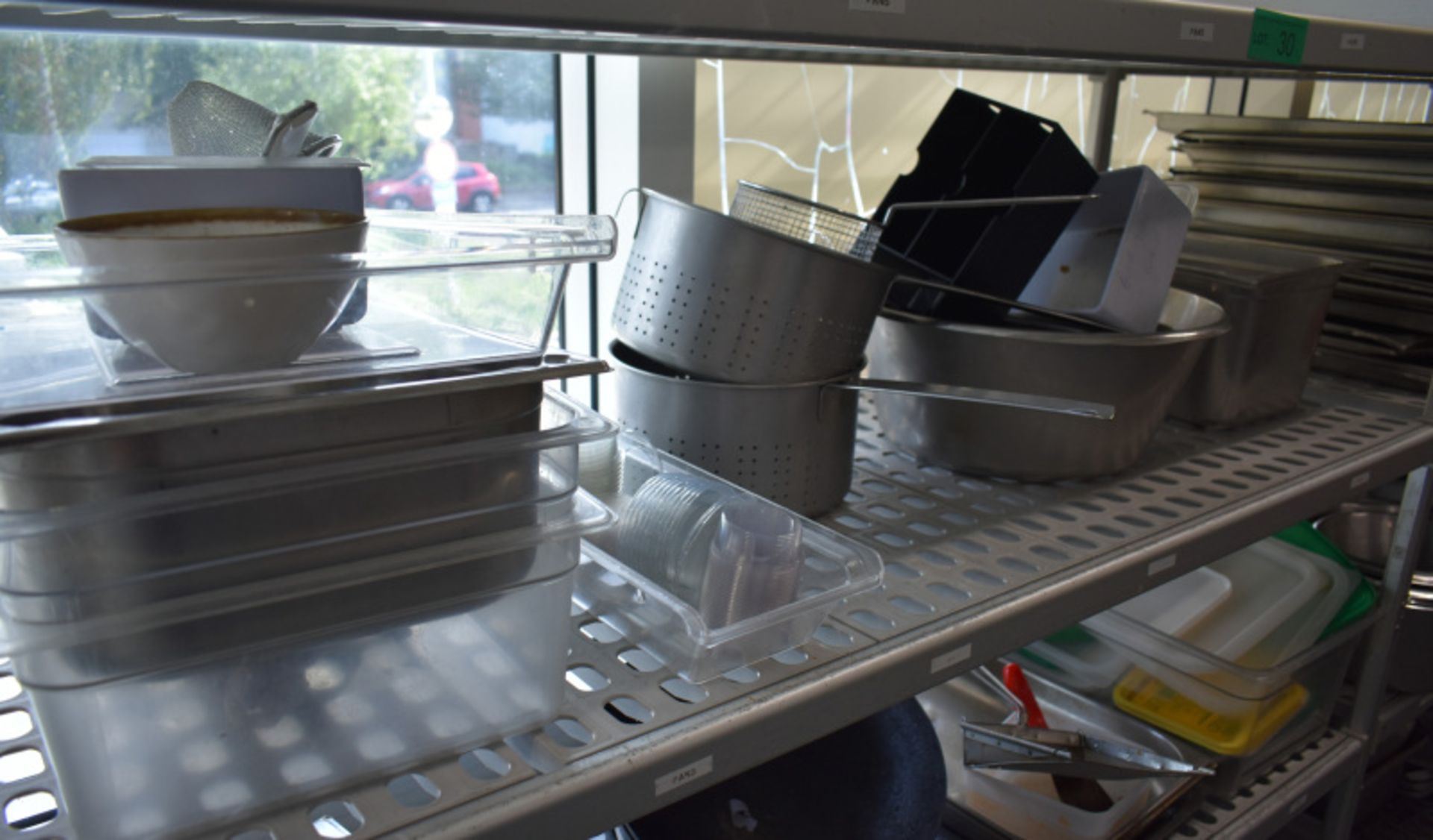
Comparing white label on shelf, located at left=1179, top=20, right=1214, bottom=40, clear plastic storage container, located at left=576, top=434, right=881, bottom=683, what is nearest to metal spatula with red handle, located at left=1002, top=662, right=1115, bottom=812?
clear plastic storage container, located at left=576, top=434, right=881, bottom=683

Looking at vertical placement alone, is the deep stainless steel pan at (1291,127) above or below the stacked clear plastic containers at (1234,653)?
above

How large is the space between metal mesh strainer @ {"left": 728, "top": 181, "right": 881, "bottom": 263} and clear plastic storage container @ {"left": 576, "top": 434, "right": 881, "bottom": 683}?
0.25 metres

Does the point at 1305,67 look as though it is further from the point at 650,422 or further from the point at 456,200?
the point at 456,200

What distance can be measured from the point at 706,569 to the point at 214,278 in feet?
1.21

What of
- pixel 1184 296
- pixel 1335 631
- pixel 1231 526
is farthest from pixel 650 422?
pixel 1335 631

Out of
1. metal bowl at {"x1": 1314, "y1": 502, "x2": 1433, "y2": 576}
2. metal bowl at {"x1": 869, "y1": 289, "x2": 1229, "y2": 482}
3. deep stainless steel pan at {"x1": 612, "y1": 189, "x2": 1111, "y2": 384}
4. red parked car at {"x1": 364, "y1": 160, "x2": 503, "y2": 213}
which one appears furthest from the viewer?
metal bowl at {"x1": 1314, "y1": 502, "x2": 1433, "y2": 576}

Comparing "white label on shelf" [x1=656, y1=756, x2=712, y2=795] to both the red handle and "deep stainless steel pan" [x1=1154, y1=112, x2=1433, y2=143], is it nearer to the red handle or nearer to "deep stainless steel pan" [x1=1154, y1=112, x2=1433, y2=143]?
the red handle

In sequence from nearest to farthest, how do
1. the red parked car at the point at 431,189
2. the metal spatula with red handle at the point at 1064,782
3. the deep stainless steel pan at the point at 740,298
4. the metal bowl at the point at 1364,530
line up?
the deep stainless steel pan at the point at 740,298 < the metal spatula with red handle at the point at 1064,782 < the red parked car at the point at 431,189 < the metal bowl at the point at 1364,530

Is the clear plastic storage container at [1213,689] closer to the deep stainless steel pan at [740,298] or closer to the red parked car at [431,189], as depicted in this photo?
the deep stainless steel pan at [740,298]

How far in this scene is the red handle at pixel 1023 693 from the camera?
117 cm

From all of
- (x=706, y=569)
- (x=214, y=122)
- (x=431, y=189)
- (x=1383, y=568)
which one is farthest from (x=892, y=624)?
(x=1383, y=568)

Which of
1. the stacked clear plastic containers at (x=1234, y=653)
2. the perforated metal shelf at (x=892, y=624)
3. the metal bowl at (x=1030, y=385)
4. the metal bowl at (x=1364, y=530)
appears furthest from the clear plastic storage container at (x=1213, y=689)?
the metal bowl at (x=1364, y=530)

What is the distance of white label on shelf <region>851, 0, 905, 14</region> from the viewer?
0.67 meters

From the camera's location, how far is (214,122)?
0.60 metres
